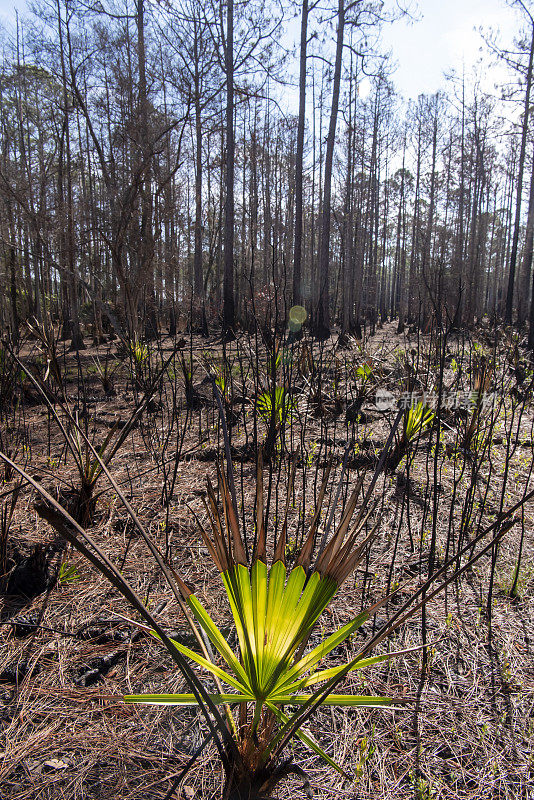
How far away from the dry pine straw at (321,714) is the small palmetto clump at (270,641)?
188mm

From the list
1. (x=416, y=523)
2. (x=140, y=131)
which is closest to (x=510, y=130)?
(x=140, y=131)

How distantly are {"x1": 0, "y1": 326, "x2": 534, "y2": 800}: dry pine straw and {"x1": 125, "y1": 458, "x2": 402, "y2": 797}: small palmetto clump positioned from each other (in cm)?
19

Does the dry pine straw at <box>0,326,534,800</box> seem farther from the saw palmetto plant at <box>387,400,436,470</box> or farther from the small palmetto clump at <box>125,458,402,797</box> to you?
the saw palmetto plant at <box>387,400,436,470</box>

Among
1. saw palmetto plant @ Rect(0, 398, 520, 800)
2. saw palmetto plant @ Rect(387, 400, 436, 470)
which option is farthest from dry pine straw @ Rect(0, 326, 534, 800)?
saw palmetto plant @ Rect(387, 400, 436, 470)

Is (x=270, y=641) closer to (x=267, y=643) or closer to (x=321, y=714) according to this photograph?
(x=267, y=643)

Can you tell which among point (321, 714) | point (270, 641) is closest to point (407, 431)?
point (321, 714)

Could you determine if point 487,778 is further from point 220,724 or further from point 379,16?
point 379,16

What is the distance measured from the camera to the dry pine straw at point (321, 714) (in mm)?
977

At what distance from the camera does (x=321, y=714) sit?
3.86 ft

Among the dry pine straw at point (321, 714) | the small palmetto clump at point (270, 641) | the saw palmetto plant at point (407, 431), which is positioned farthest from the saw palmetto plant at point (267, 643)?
the saw palmetto plant at point (407, 431)

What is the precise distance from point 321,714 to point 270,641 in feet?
1.73

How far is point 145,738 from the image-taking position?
1070 mm

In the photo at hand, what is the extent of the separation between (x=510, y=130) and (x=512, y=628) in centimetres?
1509

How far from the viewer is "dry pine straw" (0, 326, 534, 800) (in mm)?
977
